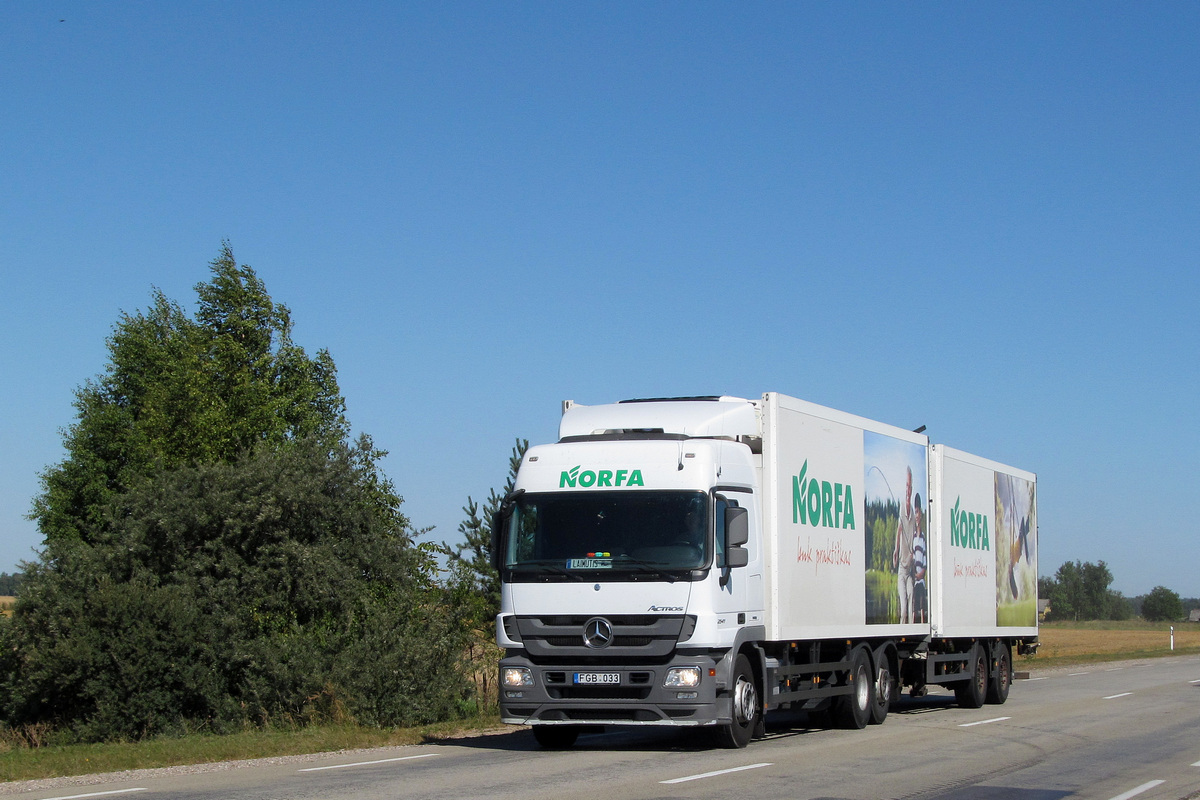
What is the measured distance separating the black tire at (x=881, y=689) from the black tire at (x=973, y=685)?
3.87m

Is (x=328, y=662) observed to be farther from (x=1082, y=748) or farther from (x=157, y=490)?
(x=1082, y=748)

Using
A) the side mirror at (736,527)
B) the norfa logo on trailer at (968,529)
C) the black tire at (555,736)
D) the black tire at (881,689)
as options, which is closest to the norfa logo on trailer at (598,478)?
the side mirror at (736,527)

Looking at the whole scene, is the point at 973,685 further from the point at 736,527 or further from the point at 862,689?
the point at 736,527

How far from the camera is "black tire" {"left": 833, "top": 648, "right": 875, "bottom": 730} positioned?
17.1 meters

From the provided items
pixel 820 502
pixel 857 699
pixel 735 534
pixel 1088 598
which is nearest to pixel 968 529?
pixel 857 699

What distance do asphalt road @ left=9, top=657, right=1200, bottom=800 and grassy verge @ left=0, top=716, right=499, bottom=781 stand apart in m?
0.71

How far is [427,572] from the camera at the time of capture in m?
25.4

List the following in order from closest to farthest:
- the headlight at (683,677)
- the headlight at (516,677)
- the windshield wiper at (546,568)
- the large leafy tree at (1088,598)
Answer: the headlight at (683,677) < the windshield wiper at (546,568) < the headlight at (516,677) < the large leafy tree at (1088,598)

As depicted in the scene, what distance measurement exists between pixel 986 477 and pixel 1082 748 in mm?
8908

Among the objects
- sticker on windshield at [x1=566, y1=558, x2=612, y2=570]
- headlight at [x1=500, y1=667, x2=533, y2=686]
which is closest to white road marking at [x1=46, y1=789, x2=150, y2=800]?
headlight at [x1=500, y1=667, x2=533, y2=686]

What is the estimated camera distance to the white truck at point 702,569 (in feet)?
44.2

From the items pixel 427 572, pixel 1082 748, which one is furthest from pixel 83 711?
pixel 1082 748

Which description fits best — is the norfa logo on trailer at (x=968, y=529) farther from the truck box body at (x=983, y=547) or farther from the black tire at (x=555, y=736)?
the black tire at (x=555, y=736)

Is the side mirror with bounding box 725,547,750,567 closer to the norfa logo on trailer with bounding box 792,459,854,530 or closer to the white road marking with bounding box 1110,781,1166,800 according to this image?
the norfa logo on trailer with bounding box 792,459,854,530
